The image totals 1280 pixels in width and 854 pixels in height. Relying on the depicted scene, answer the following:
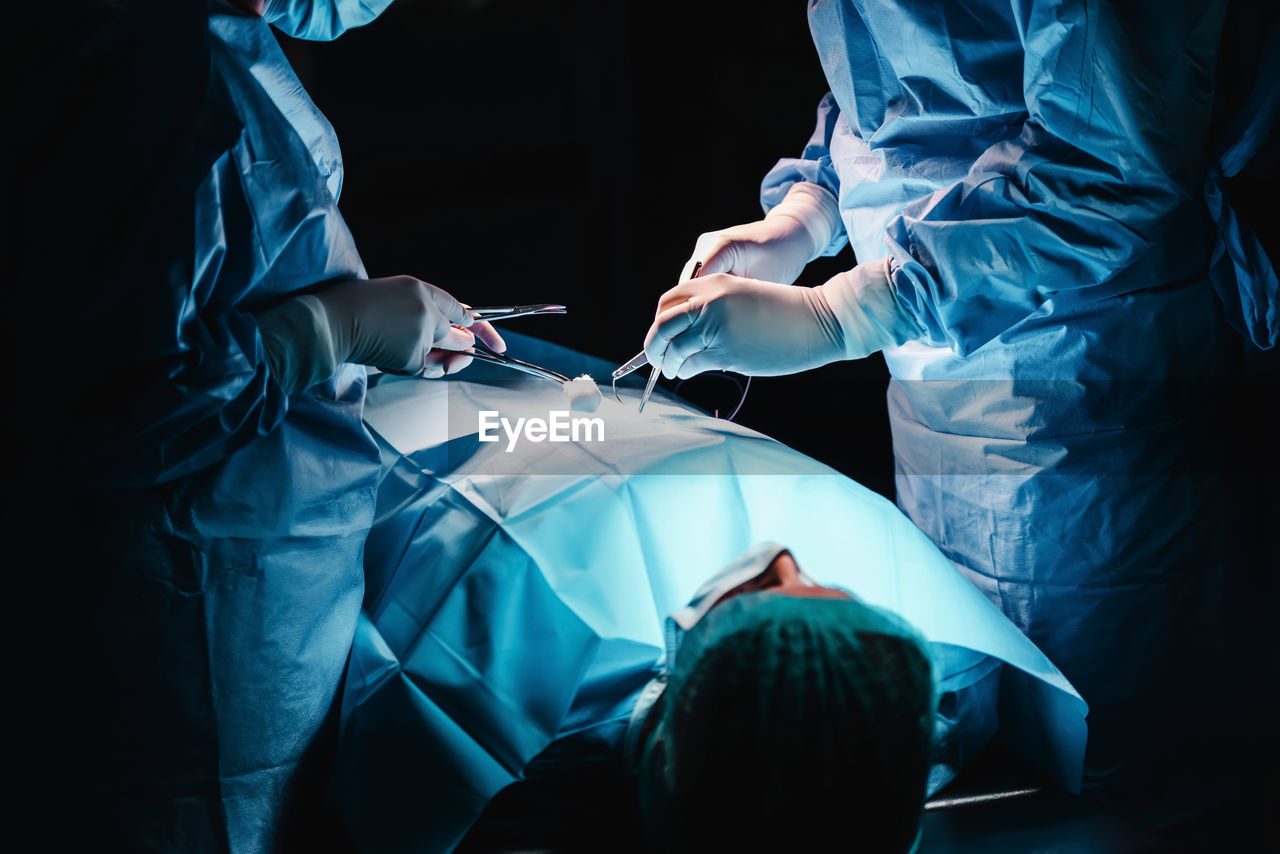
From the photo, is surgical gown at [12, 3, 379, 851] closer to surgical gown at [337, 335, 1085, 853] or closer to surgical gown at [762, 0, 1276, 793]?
surgical gown at [337, 335, 1085, 853]

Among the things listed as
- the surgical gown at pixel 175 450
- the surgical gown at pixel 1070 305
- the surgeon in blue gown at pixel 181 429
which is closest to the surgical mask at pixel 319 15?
the surgeon in blue gown at pixel 181 429

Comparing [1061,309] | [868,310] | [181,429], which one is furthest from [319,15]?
[1061,309]

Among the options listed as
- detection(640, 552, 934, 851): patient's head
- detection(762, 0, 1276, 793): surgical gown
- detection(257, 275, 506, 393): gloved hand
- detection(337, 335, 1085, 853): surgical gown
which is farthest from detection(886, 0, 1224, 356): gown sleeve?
detection(257, 275, 506, 393): gloved hand

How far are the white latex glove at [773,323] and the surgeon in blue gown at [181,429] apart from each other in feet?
1.66

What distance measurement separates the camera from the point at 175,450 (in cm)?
94

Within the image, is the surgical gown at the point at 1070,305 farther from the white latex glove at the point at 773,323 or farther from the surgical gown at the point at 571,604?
the surgical gown at the point at 571,604

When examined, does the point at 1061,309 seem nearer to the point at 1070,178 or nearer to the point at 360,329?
the point at 1070,178

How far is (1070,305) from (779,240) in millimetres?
631

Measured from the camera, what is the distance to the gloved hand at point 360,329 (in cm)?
106

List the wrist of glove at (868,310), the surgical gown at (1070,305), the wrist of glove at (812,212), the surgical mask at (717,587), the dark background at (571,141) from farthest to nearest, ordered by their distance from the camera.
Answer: the dark background at (571,141) → the wrist of glove at (812,212) → the wrist of glove at (868,310) → the surgical gown at (1070,305) → the surgical mask at (717,587)

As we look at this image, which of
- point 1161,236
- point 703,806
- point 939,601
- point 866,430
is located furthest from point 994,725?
point 866,430

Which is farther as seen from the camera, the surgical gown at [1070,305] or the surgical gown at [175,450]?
the surgical gown at [1070,305]

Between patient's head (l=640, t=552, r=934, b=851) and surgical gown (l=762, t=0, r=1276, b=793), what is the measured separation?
68cm

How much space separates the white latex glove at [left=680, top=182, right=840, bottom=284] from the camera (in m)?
1.69
